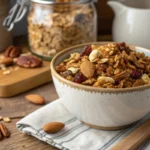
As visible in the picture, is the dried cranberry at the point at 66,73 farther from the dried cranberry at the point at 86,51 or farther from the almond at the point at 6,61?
the almond at the point at 6,61

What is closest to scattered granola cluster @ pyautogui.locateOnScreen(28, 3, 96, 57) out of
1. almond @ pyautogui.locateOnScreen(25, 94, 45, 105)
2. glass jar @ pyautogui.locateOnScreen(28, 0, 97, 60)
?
glass jar @ pyautogui.locateOnScreen(28, 0, 97, 60)

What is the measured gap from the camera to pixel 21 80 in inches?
32.1

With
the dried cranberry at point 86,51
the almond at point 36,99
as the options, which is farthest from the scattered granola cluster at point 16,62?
the dried cranberry at point 86,51

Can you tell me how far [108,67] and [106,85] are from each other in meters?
0.04

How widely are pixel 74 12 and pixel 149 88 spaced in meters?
0.34

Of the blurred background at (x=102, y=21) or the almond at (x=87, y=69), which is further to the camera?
the blurred background at (x=102, y=21)

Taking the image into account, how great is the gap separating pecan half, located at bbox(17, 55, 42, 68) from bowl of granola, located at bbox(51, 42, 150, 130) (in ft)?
0.63

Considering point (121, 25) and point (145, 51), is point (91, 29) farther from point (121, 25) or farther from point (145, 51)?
point (145, 51)

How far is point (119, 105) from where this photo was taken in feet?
1.98

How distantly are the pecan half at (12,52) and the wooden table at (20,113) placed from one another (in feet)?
0.44

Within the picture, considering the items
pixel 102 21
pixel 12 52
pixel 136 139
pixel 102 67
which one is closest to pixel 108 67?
pixel 102 67

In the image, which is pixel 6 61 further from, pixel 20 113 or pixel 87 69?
pixel 87 69

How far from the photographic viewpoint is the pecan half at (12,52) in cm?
93

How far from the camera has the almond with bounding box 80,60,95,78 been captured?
630 mm
